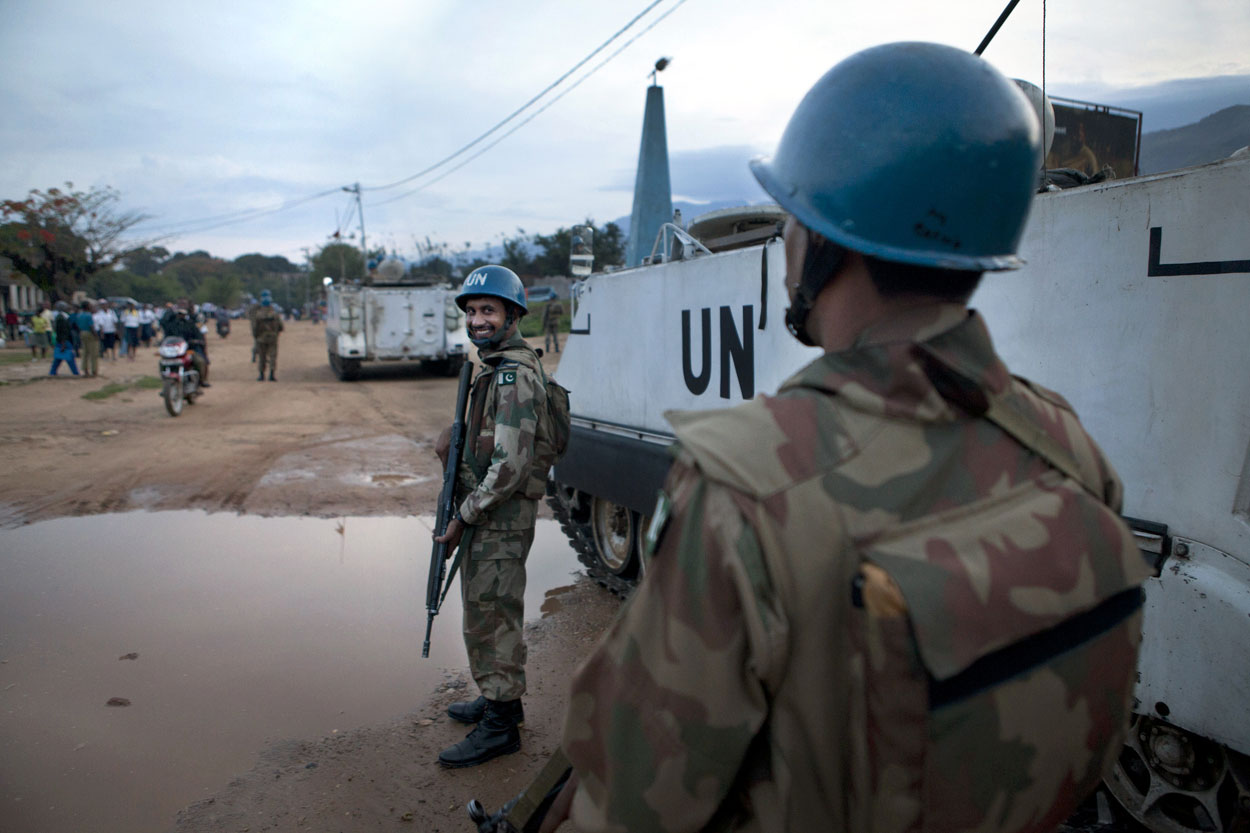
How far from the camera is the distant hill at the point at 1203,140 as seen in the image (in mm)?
2387

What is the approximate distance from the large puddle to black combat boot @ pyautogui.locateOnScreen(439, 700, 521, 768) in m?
0.54

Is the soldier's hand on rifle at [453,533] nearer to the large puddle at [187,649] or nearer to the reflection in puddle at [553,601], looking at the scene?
the large puddle at [187,649]

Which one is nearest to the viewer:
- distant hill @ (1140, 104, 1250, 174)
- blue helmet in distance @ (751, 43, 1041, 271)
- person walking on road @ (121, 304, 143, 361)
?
blue helmet in distance @ (751, 43, 1041, 271)

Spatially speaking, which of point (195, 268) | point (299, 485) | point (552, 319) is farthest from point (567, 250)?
point (195, 268)

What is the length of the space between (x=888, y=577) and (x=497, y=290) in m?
2.65

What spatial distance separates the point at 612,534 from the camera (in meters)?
5.51

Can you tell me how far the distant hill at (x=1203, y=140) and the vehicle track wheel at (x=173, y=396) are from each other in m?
12.0

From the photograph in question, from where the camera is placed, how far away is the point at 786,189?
1.13m

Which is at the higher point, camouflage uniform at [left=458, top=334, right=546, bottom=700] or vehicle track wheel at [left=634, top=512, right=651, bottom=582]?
camouflage uniform at [left=458, top=334, right=546, bottom=700]

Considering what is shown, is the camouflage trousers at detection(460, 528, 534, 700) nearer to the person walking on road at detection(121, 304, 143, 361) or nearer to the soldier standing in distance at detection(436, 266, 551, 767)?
the soldier standing in distance at detection(436, 266, 551, 767)

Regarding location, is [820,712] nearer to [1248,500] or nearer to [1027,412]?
[1027,412]

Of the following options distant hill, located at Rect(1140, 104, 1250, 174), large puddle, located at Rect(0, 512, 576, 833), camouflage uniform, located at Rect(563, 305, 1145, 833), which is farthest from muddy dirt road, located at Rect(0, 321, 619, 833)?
distant hill, located at Rect(1140, 104, 1250, 174)

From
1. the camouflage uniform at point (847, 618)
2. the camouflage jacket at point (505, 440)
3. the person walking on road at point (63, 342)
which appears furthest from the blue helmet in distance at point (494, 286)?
the person walking on road at point (63, 342)

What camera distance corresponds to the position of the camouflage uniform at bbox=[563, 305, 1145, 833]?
865 mm
